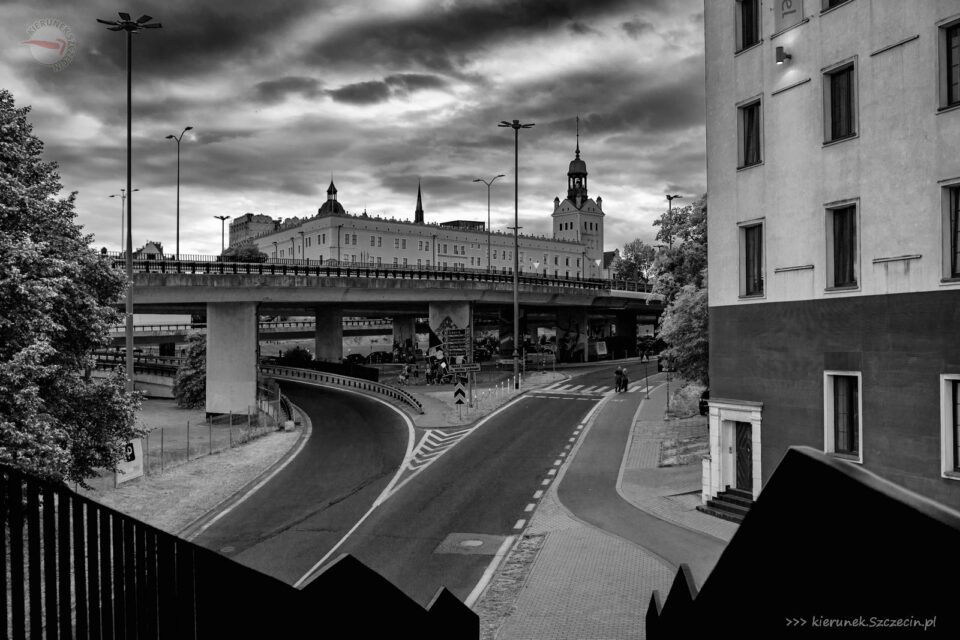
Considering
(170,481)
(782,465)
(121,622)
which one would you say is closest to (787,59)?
(782,465)

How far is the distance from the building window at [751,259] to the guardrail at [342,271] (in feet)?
86.8

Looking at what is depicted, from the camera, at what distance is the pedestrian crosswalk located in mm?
47359

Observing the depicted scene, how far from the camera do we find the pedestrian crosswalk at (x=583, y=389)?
155 ft

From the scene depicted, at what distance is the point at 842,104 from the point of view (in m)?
17.2

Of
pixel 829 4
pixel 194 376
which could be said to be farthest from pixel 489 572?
pixel 194 376

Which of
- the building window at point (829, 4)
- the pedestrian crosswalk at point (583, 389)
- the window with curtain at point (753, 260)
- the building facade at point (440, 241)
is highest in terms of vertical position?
the building facade at point (440, 241)

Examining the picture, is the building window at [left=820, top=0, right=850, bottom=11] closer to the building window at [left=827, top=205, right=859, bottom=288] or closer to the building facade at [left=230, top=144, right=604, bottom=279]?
the building window at [left=827, top=205, right=859, bottom=288]

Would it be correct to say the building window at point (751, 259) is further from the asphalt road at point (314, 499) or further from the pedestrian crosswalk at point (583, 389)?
the pedestrian crosswalk at point (583, 389)

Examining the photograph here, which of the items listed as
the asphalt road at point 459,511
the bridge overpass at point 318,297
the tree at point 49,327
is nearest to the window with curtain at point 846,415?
the asphalt road at point 459,511

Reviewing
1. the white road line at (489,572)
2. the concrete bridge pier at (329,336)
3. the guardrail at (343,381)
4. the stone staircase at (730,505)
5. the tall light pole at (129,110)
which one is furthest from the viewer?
the concrete bridge pier at (329,336)

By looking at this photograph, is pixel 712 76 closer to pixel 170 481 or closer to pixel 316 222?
pixel 170 481

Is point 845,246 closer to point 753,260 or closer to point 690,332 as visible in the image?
point 753,260

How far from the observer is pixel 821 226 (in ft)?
57.3

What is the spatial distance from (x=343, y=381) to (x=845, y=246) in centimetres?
4300
